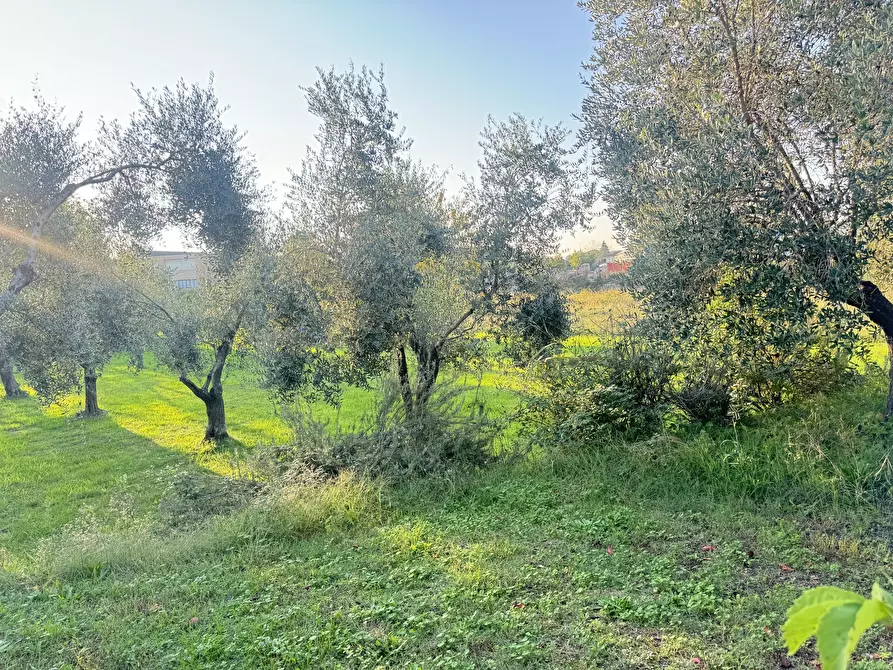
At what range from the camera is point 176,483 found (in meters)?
7.68

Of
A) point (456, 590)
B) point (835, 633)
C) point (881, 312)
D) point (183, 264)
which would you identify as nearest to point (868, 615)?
point (835, 633)

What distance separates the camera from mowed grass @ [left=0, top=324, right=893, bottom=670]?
336 centimetres

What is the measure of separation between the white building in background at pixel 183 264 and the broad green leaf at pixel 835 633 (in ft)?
40.8

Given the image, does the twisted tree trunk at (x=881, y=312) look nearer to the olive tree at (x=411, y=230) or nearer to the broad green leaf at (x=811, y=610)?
the olive tree at (x=411, y=230)

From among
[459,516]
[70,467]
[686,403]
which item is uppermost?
[686,403]

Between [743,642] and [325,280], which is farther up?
[325,280]

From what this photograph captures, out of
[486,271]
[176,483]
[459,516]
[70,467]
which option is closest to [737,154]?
[486,271]

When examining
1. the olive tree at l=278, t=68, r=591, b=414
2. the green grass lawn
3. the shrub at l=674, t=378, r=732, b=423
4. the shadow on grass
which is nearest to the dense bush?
the olive tree at l=278, t=68, r=591, b=414

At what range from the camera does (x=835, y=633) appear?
73 cm

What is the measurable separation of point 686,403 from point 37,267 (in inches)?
491

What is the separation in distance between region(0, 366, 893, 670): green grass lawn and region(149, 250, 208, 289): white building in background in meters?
5.83

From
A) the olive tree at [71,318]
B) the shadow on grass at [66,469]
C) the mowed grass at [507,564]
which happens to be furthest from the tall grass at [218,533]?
the olive tree at [71,318]

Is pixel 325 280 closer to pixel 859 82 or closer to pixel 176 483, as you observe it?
pixel 176 483

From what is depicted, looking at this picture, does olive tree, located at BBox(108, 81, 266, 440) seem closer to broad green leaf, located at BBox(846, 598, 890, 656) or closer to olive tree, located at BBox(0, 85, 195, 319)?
olive tree, located at BBox(0, 85, 195, 319)
